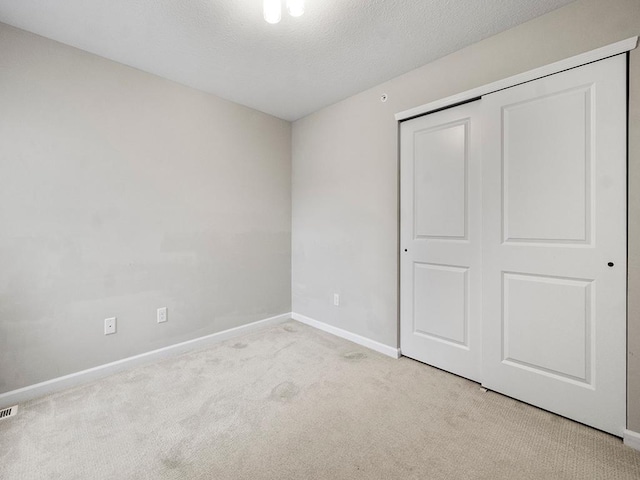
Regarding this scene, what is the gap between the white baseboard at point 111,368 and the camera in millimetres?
1912

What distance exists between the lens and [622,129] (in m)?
1.51

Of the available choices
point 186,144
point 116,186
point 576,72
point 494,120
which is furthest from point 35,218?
point 576,72

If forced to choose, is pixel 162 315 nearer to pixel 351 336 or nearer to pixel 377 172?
pixel 351 336

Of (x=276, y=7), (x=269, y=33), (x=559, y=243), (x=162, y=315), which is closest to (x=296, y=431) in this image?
(x=162, y=315)

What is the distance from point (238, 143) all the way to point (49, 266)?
1905mm

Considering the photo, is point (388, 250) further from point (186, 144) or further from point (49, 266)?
point (49, 266)

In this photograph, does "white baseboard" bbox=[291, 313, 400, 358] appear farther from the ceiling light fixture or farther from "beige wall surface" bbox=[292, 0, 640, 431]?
the ceiling light fixture

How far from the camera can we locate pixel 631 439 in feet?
4.87

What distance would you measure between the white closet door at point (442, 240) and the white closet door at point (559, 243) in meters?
0.11

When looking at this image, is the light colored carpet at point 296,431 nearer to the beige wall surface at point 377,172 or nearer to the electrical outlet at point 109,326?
the electrical outlet at point 109,326

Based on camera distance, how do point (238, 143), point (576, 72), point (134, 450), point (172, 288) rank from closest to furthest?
point (134, 450) < point (576, 72) < point (172, 288) < point (238, 143)

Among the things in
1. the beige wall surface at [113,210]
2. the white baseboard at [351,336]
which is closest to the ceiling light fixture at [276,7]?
the beige wall surface at [113,210]

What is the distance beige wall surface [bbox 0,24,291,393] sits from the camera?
6.26 feet

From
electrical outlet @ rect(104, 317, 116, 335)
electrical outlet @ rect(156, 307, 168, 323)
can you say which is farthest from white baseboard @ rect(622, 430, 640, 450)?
electrical outlet @ rect(104, 317, 116, 335)
